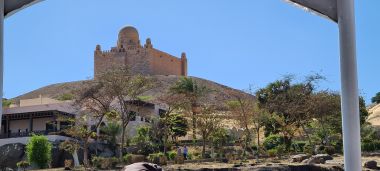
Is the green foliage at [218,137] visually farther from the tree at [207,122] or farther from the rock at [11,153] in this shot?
the rock at [11,153]

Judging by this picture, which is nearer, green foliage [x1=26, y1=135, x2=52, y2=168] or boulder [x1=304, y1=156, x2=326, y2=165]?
boulder [x1=304, y1=156, x2=326, y2=165]

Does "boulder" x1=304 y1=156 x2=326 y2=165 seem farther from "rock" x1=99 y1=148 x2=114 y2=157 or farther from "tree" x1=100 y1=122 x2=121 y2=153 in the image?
"tree" x1=100 y1=122 x2=121 y2=153

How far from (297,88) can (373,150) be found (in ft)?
21.2

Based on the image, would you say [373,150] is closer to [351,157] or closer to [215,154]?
[215,154]

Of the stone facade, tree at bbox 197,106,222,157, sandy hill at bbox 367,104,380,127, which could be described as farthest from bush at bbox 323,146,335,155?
the stone facade

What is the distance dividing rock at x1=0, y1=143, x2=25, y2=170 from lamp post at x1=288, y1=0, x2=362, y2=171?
30082 mm

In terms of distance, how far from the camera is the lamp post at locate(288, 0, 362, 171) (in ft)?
5.59

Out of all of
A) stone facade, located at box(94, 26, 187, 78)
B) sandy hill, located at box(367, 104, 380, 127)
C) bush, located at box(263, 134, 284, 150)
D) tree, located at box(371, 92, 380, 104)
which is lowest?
bush, located at box(263, 134, 284, 150)

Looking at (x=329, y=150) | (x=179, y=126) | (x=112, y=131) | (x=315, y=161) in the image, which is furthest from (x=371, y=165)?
(x=179, y=126)

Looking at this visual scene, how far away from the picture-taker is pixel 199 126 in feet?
91.6

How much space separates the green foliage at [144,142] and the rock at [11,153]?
590cm

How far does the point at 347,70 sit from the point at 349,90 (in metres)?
0.06

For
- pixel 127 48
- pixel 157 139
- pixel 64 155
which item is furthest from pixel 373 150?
pixel 127 48

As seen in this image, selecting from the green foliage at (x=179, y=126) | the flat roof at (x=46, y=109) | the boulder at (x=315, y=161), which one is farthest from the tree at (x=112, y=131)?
the boulder at (x=315, y=161)
